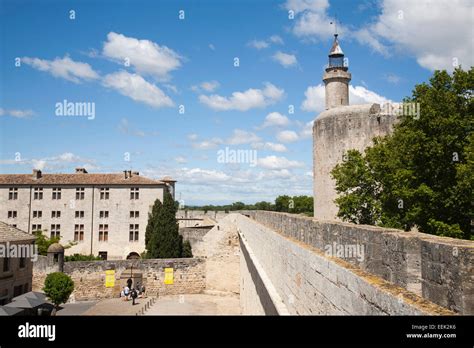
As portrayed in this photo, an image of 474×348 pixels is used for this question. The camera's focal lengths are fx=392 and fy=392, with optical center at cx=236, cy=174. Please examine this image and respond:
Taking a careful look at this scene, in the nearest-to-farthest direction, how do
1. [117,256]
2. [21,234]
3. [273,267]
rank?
[273,267], [21,234], [117,256]

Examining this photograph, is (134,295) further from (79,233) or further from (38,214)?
(38,214)

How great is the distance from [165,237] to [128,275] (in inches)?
270

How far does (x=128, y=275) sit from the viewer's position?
29188mm

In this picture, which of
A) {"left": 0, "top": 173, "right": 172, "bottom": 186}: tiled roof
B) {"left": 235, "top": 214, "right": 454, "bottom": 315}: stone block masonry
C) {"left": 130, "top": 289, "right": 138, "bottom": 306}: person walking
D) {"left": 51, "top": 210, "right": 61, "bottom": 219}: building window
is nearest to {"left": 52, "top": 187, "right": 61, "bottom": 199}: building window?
{"left": 0, "top": 173, "right": 172, "bottom": 186}: tiled roof

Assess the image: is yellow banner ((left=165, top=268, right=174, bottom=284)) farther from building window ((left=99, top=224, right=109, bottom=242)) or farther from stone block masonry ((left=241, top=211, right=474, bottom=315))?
stone block masonry ((left=241, top=211, right=474, bottom=315))

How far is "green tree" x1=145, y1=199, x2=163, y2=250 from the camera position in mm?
36931

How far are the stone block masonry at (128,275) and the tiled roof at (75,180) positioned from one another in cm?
1328

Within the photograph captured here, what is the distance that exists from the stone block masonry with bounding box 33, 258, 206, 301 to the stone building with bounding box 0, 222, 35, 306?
3.54m

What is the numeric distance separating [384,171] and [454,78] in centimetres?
535

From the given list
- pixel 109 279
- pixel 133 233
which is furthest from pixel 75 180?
pixel 109 279

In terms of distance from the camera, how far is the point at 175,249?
3591cm

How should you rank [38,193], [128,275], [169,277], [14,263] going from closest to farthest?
[14,263] → [128,275] → [169,277] → [38,193]
